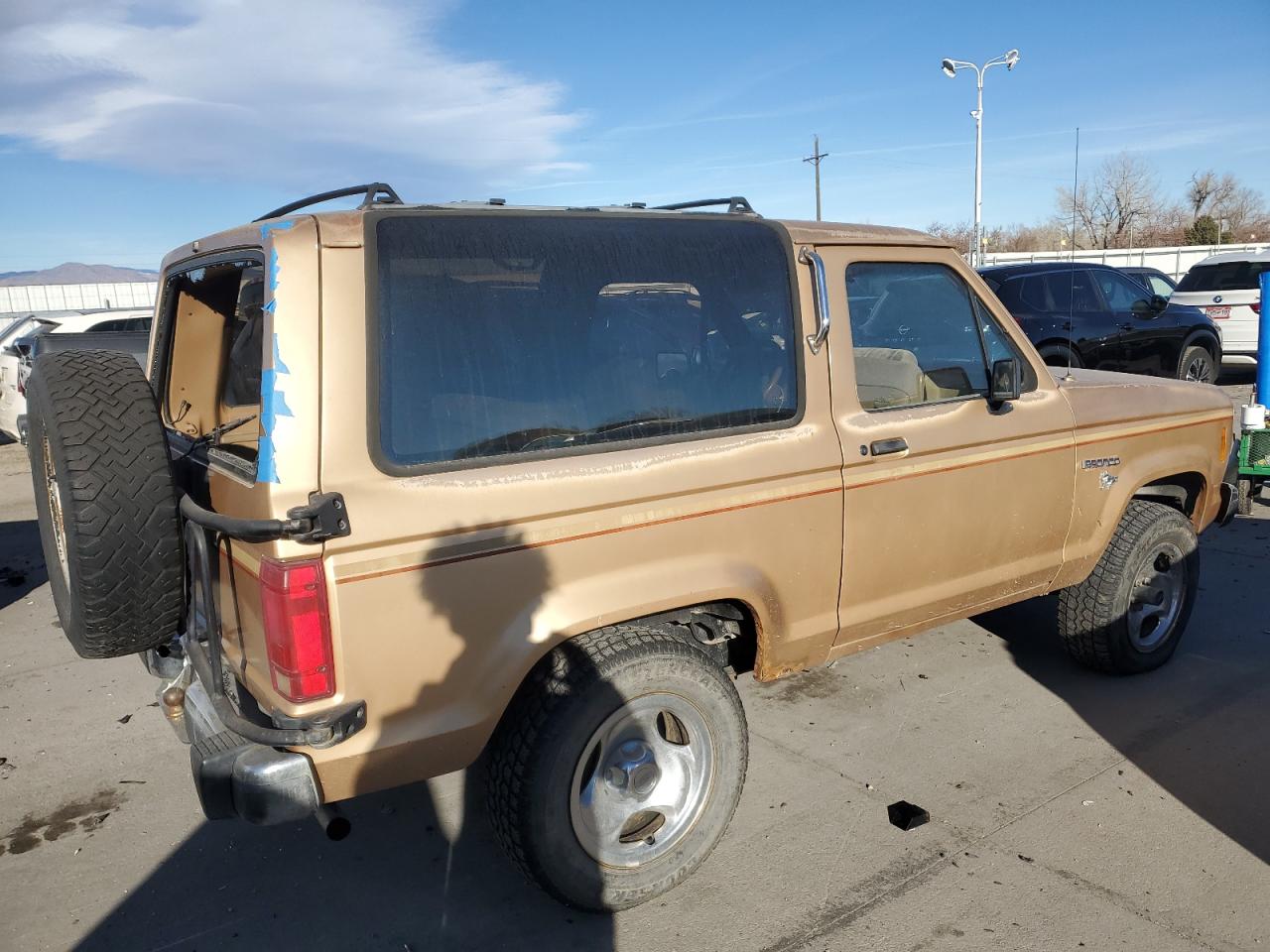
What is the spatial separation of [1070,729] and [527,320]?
2.91 m

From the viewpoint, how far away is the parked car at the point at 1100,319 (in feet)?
35.0

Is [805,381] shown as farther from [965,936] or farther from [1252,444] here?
[1252,444]

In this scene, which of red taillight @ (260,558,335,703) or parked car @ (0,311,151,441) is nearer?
red taillight @ (260,558,335,703)

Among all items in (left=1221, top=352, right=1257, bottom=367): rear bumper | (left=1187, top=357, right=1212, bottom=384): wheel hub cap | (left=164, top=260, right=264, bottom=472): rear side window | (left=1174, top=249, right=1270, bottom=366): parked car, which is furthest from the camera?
(left=1221, top=352, right=1257, bottom=367): rear bumper

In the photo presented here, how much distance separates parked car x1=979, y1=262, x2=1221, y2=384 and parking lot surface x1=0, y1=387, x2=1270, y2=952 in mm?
6768

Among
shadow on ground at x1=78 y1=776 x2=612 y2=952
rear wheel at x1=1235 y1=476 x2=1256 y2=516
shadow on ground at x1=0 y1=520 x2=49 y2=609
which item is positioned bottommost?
shadow on ground at x1=78 y1=776 x2=612 y2=952

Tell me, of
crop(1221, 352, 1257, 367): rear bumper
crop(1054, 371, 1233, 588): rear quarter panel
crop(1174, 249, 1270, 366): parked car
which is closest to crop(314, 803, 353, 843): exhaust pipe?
crop(1054, 371, 1233, 588): rear quarter panel

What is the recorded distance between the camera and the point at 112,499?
2443 millimetres

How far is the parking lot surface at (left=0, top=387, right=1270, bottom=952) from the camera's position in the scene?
2.79m

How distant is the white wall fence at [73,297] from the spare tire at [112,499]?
87.7 feet

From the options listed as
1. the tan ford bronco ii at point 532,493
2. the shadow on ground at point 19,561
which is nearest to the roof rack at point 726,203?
the tan ford bronco ii at point 532,493

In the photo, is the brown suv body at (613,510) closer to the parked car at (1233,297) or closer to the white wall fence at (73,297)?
the parked car at (1233,297)

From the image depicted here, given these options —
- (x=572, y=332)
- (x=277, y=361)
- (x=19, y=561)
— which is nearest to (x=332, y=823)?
(x=277, y=361)

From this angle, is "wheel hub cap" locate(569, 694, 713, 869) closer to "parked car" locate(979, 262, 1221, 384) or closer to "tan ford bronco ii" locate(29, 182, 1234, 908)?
"tan ford bronco ii" locate(29, 182, 1234, 908)
